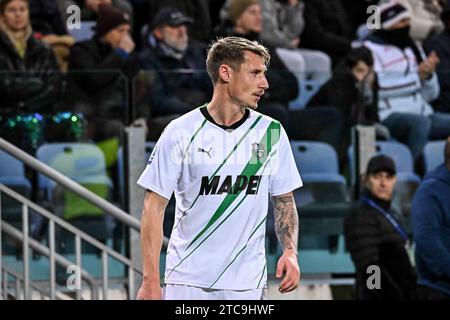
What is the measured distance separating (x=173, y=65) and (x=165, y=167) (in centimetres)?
380

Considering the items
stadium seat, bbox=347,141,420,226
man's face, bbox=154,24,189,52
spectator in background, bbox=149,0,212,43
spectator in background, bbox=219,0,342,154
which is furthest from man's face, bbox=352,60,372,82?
spectator in background, bbox=149,0,212,43

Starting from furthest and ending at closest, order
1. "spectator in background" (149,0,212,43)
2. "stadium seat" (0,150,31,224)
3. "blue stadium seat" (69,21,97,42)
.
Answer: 1. "spectator in background" (149,0,212,43)
2. "blue stadium seat" (69,21,97,42)
3. "stadium seat" (0,150,31,224)

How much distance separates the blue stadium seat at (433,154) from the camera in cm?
936

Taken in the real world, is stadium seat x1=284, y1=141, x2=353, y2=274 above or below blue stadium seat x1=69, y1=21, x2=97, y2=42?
below

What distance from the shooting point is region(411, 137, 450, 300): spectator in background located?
26.7ft

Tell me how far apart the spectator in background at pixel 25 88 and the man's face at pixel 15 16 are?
0.10 metres

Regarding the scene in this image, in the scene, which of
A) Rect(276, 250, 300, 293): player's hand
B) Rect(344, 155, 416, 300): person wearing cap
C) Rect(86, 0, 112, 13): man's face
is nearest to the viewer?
Rect(276, 250, 300, 293): player's hand

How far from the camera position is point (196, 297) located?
19.1 ft

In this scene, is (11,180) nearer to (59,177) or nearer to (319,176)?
(59,177)

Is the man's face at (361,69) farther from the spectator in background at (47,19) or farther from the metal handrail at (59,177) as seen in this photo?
the metal handrail at (59,177)

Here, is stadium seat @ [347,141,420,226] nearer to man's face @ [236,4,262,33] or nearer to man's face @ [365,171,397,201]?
man's face @ [365,171,397,201]

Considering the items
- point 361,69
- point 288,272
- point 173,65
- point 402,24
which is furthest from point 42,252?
point 402,24

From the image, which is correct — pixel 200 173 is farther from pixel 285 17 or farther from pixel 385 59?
pixel 285 17

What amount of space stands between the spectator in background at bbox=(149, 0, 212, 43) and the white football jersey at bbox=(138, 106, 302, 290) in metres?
4.86
